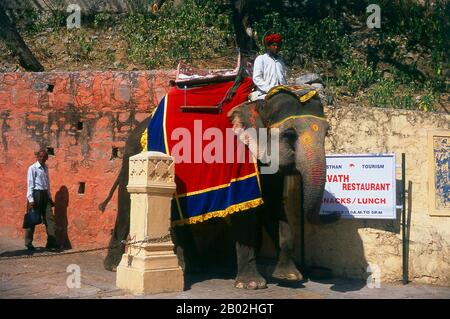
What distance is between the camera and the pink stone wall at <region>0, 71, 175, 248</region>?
10.6m

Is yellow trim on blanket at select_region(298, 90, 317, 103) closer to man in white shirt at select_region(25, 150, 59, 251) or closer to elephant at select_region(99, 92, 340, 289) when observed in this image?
elephant at select_region(99, 92, 340, 289)

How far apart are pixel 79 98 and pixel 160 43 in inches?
200

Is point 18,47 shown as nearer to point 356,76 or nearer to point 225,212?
point 356,76

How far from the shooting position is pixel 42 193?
10461 millimetres

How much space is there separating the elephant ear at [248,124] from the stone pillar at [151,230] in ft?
2.90

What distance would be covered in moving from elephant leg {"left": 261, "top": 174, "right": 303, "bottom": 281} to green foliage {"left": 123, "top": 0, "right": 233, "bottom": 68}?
6.83m

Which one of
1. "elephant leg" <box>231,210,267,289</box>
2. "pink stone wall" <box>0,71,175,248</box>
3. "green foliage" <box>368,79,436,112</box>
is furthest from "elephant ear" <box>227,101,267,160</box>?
"green foliage" <box>368,79,436,112</box>

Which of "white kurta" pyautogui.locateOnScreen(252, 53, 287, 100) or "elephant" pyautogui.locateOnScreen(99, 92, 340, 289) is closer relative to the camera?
"elephant" pyautogui.locateOnScreen(99, 92, 340, 289)

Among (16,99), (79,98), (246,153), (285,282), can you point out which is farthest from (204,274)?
(16,99)

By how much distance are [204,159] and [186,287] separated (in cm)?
150

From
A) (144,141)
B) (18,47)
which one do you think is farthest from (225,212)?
(18,47)

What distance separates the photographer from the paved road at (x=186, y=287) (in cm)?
717

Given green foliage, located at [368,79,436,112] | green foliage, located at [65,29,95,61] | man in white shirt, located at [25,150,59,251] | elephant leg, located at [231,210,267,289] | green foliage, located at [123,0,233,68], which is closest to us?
elephant leg, located at [231,210,267,289]

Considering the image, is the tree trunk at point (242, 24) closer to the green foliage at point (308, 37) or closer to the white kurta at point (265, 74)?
the green foliage at point (308, 37)
